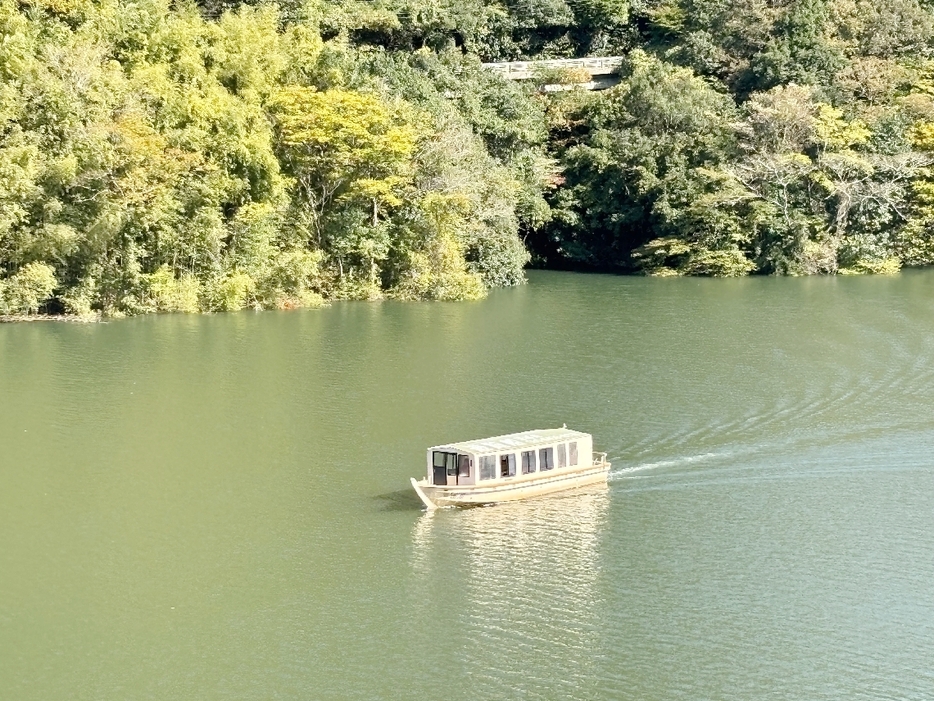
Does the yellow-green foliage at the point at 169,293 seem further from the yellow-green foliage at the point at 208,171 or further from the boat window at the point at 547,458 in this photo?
the boat window at the point at 547,458

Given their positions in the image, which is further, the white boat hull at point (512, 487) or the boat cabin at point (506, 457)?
the boat cabin at point (506, 457)

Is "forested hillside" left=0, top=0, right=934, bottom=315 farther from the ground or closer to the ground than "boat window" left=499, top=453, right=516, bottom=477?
farther from the ground

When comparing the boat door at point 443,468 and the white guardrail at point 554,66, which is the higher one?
the white guardrail at point 554,66

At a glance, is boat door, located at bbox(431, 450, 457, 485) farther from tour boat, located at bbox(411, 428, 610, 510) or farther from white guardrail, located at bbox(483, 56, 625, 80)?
white guardrail, located at bbox(483, 56, 625, 80)

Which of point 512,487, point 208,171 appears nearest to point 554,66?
point 208,171

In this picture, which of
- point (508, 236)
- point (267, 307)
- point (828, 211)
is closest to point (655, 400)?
point (267, 307)

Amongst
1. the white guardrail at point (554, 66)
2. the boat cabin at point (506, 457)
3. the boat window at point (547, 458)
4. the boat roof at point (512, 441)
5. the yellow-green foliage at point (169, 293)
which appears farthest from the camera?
the white guardrail at point (554, 66)

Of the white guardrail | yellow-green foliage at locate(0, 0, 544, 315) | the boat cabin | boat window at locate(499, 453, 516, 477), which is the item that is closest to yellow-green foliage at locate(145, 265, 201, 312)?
yellow-green foliage at locate(0, 0, 544, 315)

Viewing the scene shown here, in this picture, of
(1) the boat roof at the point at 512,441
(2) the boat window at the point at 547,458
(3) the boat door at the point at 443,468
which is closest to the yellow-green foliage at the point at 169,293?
(1) the boat roof at the point at 512,441
